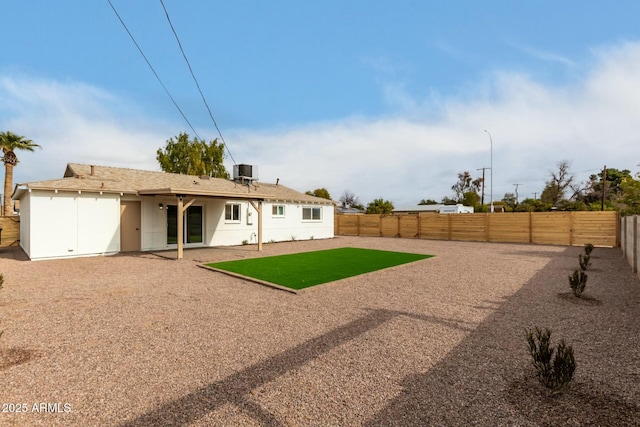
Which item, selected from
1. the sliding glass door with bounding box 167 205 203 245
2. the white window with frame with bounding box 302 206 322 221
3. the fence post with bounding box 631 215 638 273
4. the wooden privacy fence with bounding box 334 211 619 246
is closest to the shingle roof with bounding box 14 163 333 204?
the sliding glass door with bounding box 167 205 203 245

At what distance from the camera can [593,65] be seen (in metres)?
9.84

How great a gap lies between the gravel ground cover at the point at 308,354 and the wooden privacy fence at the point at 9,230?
43.7 feet

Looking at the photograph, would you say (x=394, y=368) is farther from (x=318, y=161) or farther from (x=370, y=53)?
(x=318, y=161)

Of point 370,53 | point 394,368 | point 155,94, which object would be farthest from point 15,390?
point 370,53

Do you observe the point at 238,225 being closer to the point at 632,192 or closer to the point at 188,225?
the point at 188,225

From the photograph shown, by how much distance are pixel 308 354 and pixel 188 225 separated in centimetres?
1355

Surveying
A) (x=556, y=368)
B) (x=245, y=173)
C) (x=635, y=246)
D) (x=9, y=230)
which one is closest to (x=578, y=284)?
(x=635, y=246)

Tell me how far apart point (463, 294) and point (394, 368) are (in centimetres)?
433

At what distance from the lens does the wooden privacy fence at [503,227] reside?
17078 millimetres

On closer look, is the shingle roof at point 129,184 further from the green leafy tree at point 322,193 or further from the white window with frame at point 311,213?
the green leafy tree at point 322,193

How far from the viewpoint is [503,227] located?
20.1 meters

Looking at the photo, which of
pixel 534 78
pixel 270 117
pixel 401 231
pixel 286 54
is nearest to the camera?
pixel 534 78

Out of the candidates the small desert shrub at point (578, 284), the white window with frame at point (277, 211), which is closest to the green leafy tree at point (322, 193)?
the white window with frame at point (277, 211)

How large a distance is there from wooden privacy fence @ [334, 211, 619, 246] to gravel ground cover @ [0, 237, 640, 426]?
39.4 feet
